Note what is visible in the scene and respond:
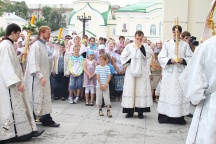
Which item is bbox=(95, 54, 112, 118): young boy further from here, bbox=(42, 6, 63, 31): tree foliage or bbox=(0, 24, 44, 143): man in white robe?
bbox=(42, 6, 63, 31): tree foliage

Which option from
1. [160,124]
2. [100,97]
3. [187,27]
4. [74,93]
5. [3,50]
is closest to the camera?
[3,50]

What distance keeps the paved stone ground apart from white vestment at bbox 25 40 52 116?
0.54 meters

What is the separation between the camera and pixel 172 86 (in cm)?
811

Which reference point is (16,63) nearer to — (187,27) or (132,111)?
(132,111)

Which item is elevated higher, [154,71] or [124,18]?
[124,18]

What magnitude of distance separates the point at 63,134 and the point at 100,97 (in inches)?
77.8

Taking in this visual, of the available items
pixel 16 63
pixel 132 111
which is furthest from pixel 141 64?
pixel 16 63

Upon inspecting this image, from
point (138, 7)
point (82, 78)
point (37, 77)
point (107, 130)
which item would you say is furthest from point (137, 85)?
point (138, 7)

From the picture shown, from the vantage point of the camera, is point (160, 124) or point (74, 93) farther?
point (74, 93)

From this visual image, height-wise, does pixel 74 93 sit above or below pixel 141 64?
below

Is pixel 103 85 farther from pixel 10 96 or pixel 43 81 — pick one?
pixel 10 96

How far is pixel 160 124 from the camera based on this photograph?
8.12 m

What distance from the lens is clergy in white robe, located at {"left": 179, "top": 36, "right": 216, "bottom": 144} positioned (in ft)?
14.1

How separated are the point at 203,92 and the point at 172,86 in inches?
145
